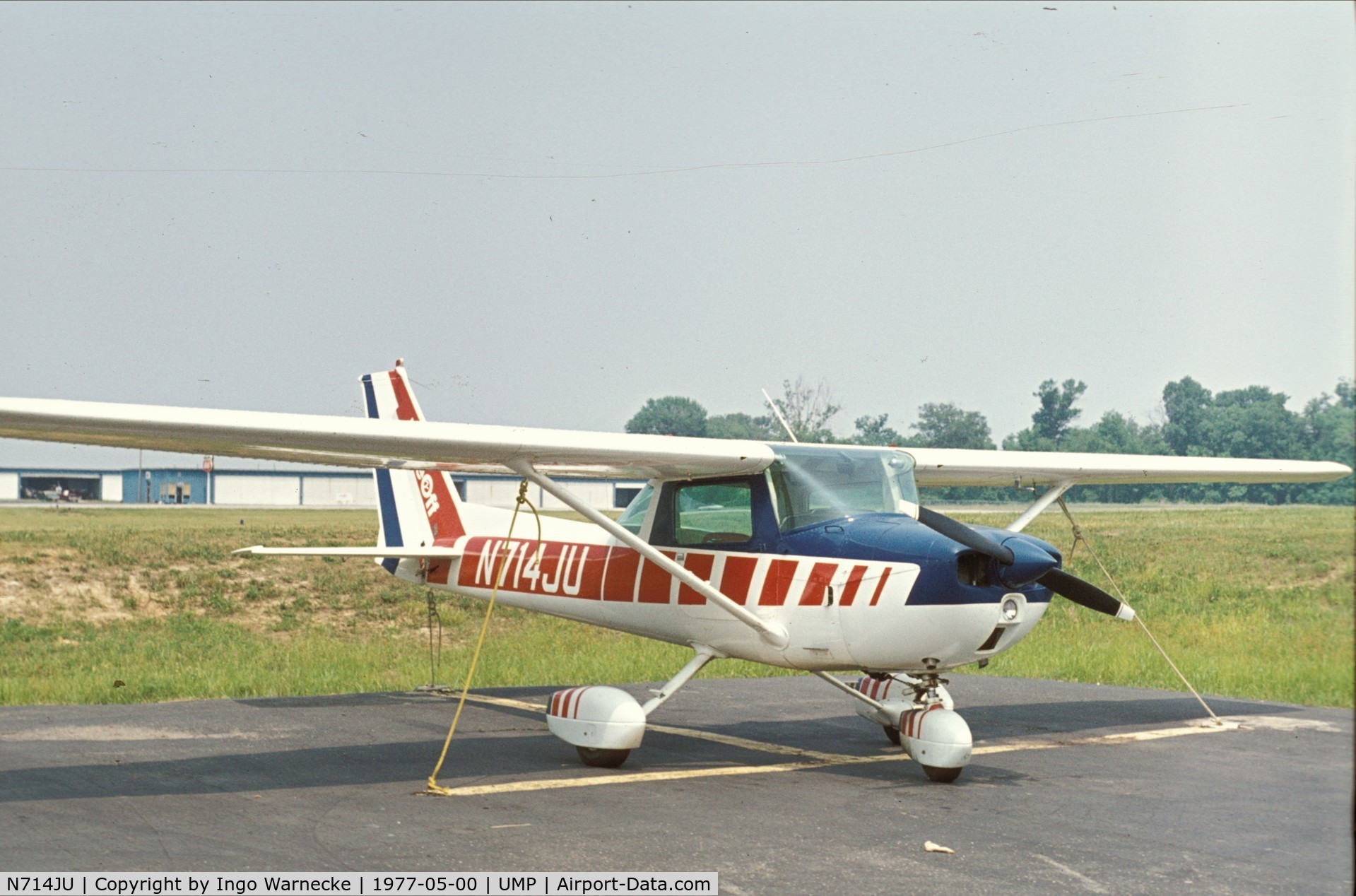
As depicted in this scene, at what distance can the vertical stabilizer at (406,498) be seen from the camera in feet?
43.2

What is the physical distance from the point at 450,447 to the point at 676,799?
2794 millimetres

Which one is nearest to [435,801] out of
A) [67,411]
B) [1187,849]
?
[67,411]

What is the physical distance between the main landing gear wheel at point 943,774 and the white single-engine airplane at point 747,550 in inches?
0.8

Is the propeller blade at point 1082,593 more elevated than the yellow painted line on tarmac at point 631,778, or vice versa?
the propeller blade at point 1082,593

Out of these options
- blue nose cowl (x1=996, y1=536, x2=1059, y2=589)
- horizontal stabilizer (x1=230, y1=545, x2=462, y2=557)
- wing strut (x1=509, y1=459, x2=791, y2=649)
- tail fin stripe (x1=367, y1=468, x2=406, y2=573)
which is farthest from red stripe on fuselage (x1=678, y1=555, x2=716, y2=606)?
tail fin stripe (x1=367, y1=468, x2=406, y2=573)

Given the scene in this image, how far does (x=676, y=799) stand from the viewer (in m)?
7.98

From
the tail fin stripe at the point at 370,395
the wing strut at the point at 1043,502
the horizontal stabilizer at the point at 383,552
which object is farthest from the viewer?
the tail fin stripe at the point at 370,395

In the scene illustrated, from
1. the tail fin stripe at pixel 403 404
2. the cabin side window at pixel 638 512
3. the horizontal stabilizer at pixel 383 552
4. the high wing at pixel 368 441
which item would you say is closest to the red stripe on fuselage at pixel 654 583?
the cabin side window at pixel 638 512

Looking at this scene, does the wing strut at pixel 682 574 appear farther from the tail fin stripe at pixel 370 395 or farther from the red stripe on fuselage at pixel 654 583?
the tail fin stripe at pixel 370 395

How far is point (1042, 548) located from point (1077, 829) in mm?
1961

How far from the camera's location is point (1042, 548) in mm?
8344

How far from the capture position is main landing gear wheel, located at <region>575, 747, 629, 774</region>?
358 inches

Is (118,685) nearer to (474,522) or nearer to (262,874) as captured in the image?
(474,522)

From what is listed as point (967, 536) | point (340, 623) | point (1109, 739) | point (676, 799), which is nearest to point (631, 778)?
point (676, 799)
